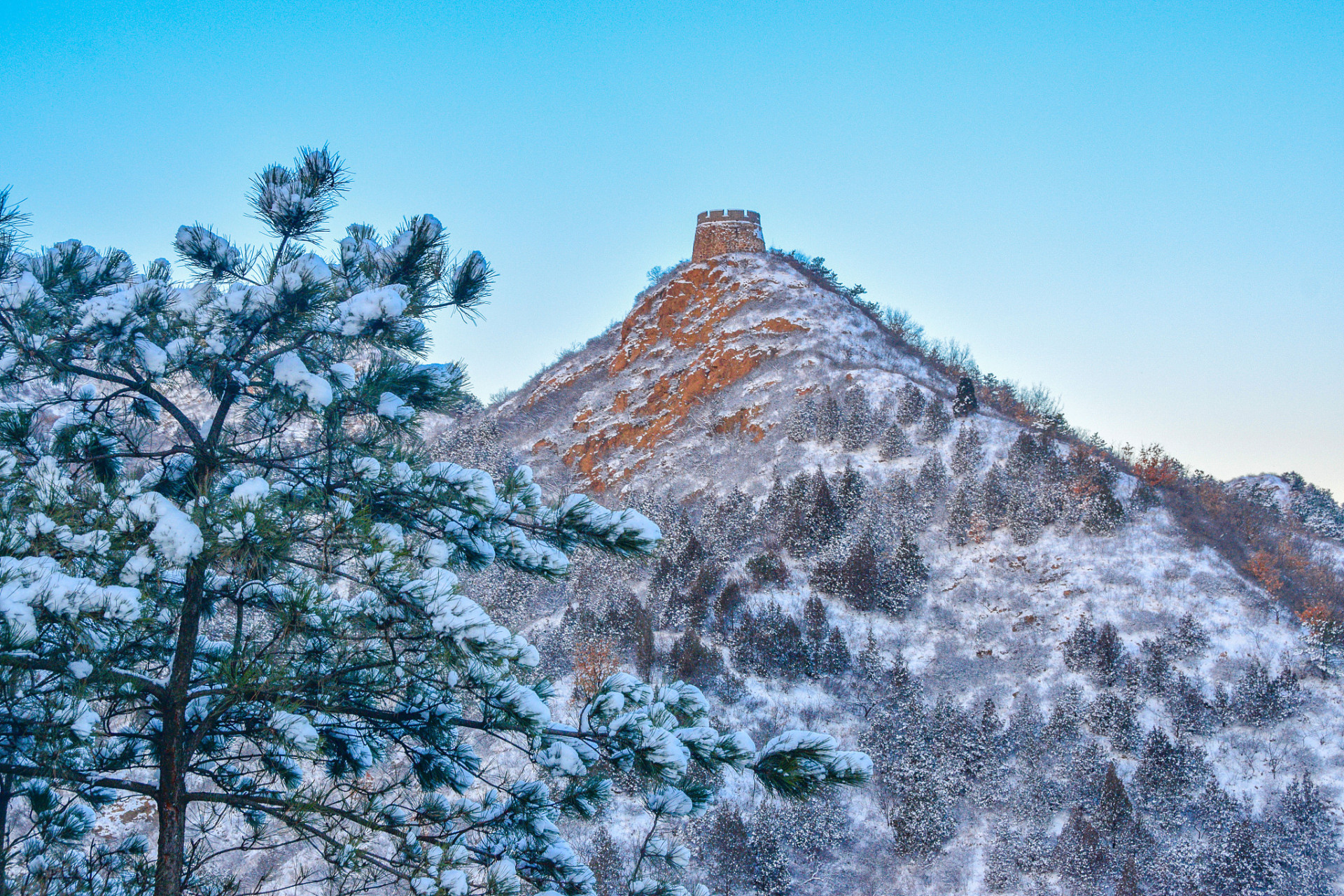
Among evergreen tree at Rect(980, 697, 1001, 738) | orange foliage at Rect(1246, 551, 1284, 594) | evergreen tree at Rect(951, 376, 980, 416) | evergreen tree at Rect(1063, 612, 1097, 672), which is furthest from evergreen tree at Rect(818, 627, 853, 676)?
evergreen tree at Rect(951, 376, 980, 416)

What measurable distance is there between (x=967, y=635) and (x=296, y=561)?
2978cm

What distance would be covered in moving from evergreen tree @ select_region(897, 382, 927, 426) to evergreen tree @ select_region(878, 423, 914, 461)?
1.47 m

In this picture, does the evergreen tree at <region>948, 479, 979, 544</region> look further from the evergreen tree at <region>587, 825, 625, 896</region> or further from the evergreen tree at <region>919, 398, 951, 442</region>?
the evergreen tree at <region>587, 825, 625, 896</region>

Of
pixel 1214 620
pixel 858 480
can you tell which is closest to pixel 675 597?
Result: pixel 858 480

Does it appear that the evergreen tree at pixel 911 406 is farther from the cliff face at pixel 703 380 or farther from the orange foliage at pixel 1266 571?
the orange foliage at pixel 1266 571

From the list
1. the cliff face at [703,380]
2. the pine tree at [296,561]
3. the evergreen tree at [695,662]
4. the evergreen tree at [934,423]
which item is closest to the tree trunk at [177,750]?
the pine tree at [296,561]

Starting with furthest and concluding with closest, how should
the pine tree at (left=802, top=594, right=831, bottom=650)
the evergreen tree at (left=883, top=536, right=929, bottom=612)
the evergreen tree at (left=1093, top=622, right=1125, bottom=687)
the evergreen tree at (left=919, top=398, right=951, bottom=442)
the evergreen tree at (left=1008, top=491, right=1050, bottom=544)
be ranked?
the evergreen tree at (left=919, top=398, right=951, bottom=442) → the evergreen tree at (left=1008, top=491, right=1050, bottom=544) → the evergreen tree at (left=883, top=536, right=929, bottom=612) → the pine tree at (left=802, top=594, right=831, bottom=650) → the evergreen tree at (left=1093, top=622, right=1125, bottom=687)

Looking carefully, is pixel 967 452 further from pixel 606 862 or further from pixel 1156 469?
pixel 606 862

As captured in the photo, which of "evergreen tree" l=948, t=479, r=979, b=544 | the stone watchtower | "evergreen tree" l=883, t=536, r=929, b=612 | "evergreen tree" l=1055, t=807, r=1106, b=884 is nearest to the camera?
"evergreen tree" l=1055, t=807, r=1106, b=884

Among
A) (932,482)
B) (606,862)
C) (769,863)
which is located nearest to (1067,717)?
(769,863)

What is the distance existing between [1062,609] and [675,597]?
14.2m

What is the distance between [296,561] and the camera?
378 cm

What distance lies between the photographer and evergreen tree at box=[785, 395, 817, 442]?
41656mm

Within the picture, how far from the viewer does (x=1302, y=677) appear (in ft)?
83.7
